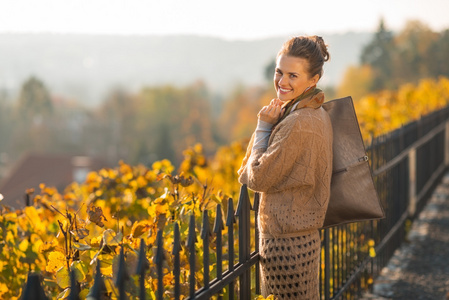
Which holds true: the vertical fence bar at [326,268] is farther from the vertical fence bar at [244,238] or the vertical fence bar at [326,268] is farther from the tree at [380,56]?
the tree at [380,56]

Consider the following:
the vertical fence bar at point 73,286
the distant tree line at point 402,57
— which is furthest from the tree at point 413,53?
the vertical fence bar at point 73,286

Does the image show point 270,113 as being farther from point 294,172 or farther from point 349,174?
point 349,174

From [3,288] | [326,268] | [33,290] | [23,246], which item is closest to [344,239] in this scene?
[326,268]

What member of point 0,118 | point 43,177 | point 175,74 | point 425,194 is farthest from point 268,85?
point 425,194

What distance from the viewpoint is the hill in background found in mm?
172125

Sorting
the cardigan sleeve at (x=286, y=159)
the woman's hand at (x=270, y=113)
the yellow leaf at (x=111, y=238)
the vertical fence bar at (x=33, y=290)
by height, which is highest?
the woman's hand at (x=270, y=113)

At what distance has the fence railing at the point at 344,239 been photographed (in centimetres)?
215

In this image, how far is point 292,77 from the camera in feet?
8.92

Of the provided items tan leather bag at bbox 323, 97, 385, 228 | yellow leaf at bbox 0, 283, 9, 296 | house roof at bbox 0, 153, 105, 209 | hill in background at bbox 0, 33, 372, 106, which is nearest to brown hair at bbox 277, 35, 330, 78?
tan leather bag at bbox 323, 97, 385, 228

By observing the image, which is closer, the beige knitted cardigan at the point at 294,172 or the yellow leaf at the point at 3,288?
the beige knitted cardigan at the point at 294,172

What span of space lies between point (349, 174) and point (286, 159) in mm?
441

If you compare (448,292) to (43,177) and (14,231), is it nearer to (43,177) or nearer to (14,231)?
(14,231)

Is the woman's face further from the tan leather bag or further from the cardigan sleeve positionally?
the tan leather bag

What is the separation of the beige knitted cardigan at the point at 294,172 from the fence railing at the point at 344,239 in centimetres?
11
